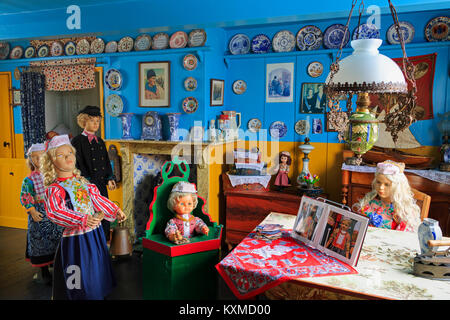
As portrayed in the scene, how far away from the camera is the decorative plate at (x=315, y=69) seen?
4594 millimetres

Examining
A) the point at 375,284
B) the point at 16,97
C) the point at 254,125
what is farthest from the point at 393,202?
the point at 16,97

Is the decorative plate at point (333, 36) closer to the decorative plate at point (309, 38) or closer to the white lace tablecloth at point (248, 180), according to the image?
the decorative plate at point (309, 38)

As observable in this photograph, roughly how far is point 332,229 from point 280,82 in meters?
3.01

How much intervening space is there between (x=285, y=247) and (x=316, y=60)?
306cm

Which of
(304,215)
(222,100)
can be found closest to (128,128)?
(222,100)

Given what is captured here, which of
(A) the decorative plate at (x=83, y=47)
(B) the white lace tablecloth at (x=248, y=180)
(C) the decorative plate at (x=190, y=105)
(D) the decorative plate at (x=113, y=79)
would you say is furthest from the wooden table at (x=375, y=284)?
(A) the decorative plate at (x=83, y=47)

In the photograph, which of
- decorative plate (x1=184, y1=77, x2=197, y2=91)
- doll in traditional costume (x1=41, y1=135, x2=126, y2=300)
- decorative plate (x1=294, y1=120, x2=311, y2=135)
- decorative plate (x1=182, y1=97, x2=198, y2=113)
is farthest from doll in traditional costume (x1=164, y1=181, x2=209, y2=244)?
decorative plate (x1=294, y1=120, x2=311, y2=135)

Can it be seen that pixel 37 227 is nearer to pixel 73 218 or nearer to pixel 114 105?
pixel 73 218

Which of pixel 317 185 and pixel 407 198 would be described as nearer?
pixel 407 198

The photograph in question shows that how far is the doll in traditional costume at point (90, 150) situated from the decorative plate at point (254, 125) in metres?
2.00

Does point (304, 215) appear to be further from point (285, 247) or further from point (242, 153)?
point (242, 153)

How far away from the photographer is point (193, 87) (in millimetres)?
4445

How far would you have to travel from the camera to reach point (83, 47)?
512cm

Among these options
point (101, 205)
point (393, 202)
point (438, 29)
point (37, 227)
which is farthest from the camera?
point (438, 29)
